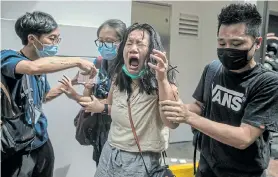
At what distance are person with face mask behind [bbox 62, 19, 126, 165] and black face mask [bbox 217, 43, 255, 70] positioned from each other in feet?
1.92

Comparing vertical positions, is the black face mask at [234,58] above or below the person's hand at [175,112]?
above

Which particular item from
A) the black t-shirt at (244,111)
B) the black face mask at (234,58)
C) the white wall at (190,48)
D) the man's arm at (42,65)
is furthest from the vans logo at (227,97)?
A: the white wall at (190,48)

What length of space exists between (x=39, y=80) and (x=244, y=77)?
0.97 metres

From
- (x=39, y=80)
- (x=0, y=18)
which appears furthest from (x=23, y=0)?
(x=39, y=80)

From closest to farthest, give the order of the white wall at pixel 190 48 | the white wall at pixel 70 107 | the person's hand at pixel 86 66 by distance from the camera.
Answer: the person's hand at pixel 86 66
the white wall at pixel 70 107
the white wall at pixel 190 48

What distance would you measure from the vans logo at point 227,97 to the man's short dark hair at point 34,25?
82 centimetres

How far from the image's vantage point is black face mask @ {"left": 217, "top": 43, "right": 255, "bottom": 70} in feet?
3.59

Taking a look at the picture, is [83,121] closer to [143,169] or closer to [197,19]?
[143,169]

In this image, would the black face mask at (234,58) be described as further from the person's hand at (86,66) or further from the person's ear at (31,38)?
the person's ear at (31,38)

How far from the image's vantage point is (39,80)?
1.39 m

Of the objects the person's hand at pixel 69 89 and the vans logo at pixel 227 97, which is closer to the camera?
the vans logo at pixel 227 97

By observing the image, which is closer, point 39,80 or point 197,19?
point 39,80

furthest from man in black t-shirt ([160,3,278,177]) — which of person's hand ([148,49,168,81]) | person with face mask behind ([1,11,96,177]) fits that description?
person with face mask behind ([1,11,96,177])

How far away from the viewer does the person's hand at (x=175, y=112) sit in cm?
98
